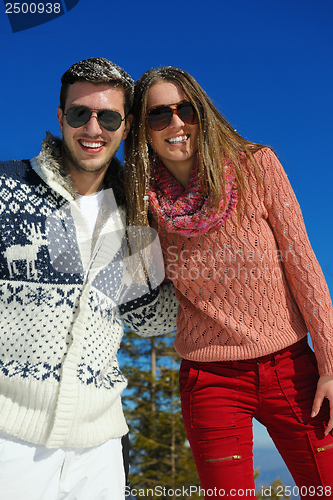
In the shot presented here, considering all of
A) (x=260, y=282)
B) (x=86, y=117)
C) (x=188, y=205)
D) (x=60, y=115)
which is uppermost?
(x=60, y=115)

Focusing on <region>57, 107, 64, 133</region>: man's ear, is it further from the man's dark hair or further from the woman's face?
the woman's face

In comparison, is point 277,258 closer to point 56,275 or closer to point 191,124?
point 191,124

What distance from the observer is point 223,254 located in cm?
222

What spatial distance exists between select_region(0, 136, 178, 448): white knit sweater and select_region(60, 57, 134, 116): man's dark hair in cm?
44

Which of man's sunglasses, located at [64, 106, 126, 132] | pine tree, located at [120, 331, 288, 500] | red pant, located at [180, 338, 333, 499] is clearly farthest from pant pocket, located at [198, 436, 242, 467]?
pine tree, located at [120, 331, 288, 500]

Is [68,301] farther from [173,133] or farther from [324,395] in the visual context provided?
[324,395]

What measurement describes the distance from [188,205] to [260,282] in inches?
22.1

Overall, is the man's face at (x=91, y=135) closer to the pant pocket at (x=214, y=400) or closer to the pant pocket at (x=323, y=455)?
the pant pocket at (x=214, y=400)

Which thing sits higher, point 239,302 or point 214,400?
point 239,302

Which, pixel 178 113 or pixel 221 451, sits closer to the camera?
pixel 221 451

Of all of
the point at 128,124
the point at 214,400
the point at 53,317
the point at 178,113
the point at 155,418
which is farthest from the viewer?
the point at 155,418

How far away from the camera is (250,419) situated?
219cm

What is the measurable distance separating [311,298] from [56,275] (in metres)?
1.32

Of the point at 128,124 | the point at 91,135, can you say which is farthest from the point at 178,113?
the point at 91,135
